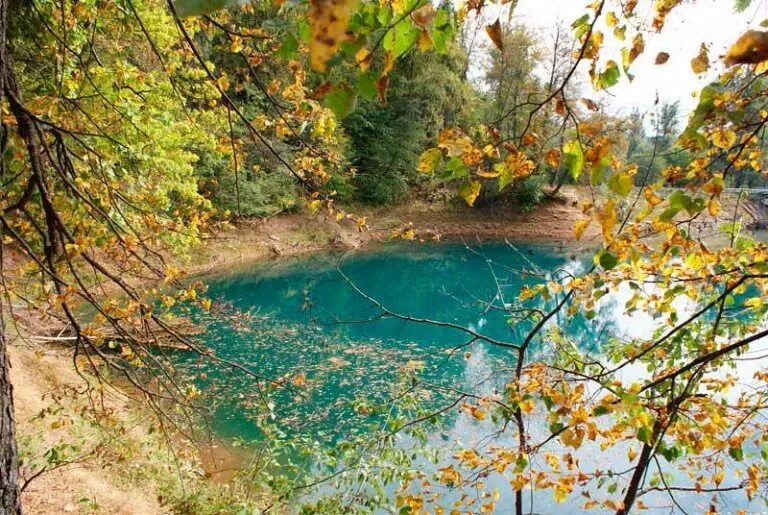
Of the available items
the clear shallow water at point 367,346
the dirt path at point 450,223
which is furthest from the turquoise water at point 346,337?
the dirt path at point 450,223

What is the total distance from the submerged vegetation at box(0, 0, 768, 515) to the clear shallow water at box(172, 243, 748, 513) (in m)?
0.08

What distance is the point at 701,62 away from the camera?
1.06m

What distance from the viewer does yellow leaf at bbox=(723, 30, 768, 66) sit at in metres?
0.47

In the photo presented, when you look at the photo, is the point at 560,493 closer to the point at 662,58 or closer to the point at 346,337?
the point at 662,58

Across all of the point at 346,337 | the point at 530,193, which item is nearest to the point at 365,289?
the point at 346,337

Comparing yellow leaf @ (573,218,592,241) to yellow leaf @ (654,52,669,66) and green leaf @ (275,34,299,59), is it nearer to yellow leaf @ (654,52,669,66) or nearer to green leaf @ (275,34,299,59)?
yellow leaf @ (654,52,669,66)

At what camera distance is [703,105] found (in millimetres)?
814

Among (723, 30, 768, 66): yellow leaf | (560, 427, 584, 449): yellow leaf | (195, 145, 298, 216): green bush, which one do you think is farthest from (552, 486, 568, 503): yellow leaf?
(195, 145, 298, 216): green bush

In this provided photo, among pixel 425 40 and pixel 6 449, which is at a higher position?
pixel 425 40

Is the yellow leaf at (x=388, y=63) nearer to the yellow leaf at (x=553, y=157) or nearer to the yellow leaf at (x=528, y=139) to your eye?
the yellow leaf at (x=528, y=139)

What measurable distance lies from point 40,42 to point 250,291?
10.5 m

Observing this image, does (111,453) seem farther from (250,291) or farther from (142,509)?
(250,291)

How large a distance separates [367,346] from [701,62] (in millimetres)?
9426

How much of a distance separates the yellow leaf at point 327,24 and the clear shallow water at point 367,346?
5.75 feet
